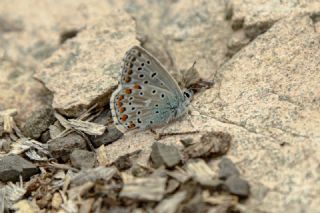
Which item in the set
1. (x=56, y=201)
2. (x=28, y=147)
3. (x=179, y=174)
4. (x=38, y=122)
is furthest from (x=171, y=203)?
(x=38, y=122)

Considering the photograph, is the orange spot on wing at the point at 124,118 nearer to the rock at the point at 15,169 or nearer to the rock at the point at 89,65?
the rock at the point at 89,65

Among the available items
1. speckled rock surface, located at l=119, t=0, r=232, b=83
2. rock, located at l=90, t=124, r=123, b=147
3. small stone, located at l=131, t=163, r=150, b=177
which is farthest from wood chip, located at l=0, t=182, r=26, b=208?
speckled rock surface, located at l=119, t=0, r=232, b=83

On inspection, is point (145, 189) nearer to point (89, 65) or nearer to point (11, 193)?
point (11, 193)

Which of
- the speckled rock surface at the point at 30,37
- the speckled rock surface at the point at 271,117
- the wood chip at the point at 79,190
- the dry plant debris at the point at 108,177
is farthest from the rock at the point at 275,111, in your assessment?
the speckled rock surface at the point at 30,37

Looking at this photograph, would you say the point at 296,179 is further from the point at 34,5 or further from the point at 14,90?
the point at 34,5

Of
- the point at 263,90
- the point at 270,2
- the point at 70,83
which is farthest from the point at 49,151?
Answer: the point at 270,2
